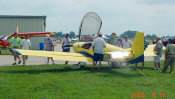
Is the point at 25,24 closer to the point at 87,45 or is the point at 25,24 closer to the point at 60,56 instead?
the point at 87,45

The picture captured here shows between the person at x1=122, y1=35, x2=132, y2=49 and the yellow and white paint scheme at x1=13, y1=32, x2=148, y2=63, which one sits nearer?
the yellow and white paint scheme at x1=13, y1=32, x2=148, y2=63

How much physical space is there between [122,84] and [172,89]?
56.4 inches

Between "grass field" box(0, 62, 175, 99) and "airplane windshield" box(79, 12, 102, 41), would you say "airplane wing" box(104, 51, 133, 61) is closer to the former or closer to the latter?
"grass field" box(0, 62, 175, 99)

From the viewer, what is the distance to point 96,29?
37.0 ft

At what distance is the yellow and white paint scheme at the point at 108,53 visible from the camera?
344 inches

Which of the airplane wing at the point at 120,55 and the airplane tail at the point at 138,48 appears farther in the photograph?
the airplane wing at the point at 120,55

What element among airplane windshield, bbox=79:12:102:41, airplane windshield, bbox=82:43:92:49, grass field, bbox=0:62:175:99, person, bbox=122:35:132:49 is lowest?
grass field, bbox=0:62:175:99

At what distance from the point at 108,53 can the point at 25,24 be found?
24976 millimetres

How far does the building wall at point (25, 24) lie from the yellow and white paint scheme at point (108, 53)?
72.1ft

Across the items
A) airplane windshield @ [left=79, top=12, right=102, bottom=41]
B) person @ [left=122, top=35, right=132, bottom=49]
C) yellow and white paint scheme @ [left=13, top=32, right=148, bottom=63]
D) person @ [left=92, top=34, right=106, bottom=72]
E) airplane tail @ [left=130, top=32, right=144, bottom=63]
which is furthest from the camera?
person @ [left=122, top=35, right=132, bottom=49]

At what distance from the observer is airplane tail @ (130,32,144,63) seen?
8595mm
